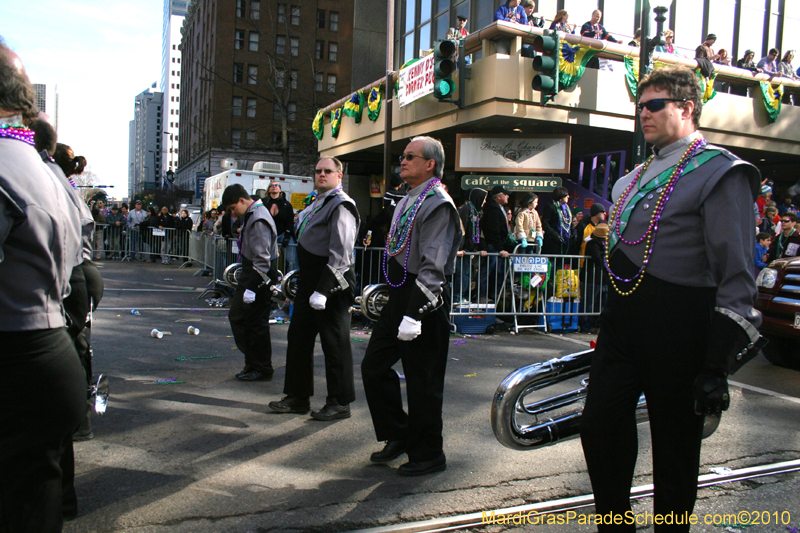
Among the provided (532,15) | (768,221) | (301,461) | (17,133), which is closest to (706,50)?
(532,15)

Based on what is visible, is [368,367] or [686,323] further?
[368,367]

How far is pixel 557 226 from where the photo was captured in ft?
36.5

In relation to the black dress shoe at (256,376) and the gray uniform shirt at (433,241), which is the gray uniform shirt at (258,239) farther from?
the gray uniform shirt at (433,241)

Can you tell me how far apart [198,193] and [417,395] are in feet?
164

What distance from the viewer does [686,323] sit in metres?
2.33

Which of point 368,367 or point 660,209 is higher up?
point 660,209

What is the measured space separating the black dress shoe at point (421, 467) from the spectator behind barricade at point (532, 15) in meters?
13.1

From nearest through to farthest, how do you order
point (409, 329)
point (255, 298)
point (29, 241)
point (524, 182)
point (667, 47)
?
point (29, 241) < point (409, 329) < point (255, 298) < point (524, 182) < point (667, 47)

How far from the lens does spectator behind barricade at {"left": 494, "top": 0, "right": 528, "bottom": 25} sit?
1432 cm

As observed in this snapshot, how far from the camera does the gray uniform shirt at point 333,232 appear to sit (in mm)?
4738

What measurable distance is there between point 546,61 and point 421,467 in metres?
10.6

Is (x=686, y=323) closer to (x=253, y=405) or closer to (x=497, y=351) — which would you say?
(x=253, y=405)

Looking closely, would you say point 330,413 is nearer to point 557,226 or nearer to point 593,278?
point 593,278

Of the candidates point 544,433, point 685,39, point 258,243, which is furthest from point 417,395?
point 685,39
